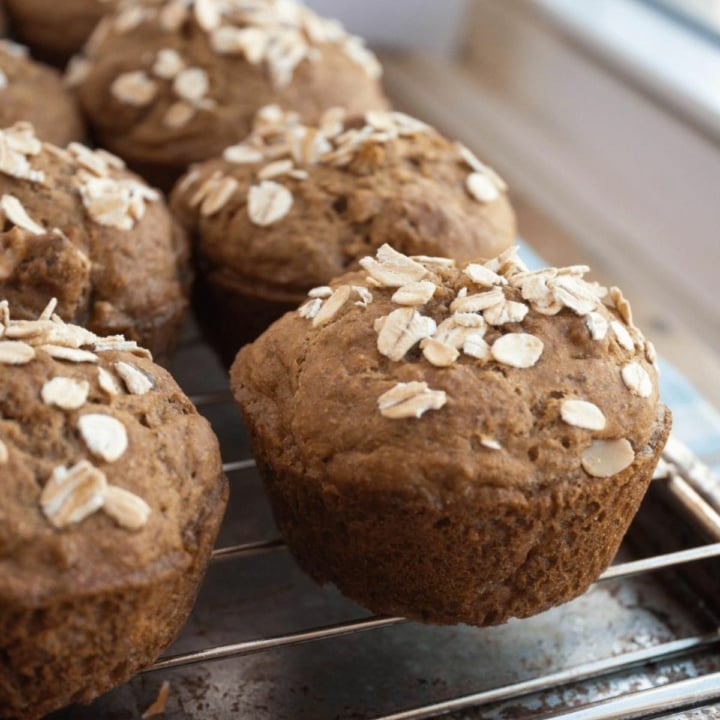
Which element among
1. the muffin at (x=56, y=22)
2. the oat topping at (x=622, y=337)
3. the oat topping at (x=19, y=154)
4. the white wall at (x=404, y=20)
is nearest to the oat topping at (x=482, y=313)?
the oat topping at (x=622, y=337)

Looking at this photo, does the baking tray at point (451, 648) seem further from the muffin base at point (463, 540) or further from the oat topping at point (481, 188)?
the oat topping at point (481, 188)

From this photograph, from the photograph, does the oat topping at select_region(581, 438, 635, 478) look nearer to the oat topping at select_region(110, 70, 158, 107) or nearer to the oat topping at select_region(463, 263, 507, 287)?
the oat topping at select_region(463, 263, 507, 287)

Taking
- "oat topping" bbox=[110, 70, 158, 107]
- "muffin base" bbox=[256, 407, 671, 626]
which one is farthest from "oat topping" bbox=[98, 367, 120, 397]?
"oat topping" bbox=[110, 70, 158, 107]

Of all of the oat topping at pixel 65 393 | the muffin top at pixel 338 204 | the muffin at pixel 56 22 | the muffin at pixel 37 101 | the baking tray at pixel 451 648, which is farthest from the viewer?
the muffin at pixel 56 22

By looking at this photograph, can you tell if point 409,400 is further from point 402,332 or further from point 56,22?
point 56,22

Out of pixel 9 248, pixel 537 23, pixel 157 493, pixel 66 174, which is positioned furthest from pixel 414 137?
pixel 537 23

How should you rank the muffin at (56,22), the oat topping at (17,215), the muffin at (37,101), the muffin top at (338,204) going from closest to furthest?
the oat topping at (17,215) → the muffin top at (338,204) → the muffin at (37,101) → the muffin at (56,22)
